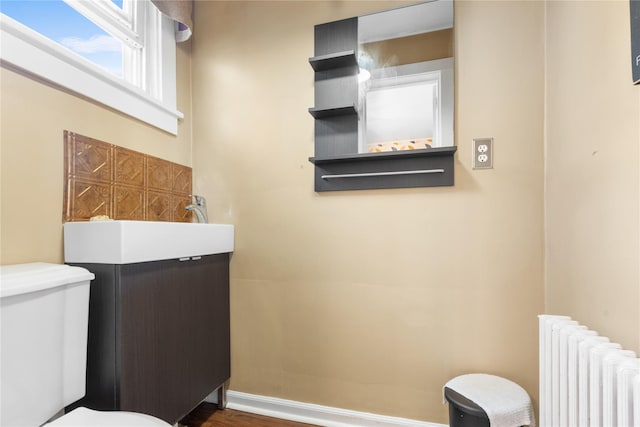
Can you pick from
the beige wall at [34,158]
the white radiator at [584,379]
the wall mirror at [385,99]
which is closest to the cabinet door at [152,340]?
the beige wall at [34,158]

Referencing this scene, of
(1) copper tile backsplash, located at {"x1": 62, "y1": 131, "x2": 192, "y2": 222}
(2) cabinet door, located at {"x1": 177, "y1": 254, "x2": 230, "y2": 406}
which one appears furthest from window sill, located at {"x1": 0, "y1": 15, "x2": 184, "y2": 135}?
(2) cabinet door, located at {"x1": 177, "y1": 254, "x2": 230, "y2": 406}

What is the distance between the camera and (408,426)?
1522mm

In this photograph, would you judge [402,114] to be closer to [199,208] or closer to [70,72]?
[199,208]

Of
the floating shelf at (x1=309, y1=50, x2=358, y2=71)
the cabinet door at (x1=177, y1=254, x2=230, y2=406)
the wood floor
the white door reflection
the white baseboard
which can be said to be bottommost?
the wood floor

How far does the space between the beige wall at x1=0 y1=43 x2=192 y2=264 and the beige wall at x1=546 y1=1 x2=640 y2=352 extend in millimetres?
1801

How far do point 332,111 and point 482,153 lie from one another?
720 millimetres

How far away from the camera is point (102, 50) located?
1.49 meters

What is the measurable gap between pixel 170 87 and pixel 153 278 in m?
1.06

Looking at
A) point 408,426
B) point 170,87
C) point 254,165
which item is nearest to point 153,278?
point 254,165

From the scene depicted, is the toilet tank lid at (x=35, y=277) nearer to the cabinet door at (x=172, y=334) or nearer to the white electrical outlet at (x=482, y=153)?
the cabinet door at (x=172, y=334)

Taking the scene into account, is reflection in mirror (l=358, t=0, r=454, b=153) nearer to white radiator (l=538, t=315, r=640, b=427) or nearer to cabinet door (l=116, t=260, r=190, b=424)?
white radiator (l=538, t=315, r=640, b=427)

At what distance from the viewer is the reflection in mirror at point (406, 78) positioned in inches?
58.1

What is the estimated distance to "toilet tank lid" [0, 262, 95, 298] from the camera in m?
0.82

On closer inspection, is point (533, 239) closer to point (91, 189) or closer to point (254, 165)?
point (254, 165)
